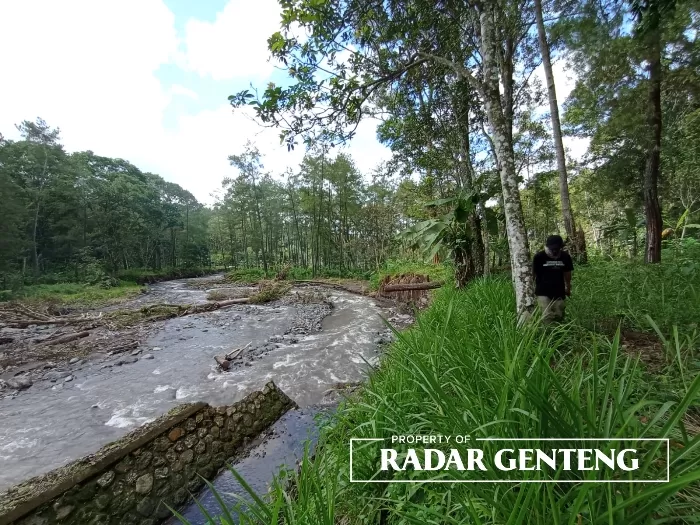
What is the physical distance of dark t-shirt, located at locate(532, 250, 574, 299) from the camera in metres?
3.56

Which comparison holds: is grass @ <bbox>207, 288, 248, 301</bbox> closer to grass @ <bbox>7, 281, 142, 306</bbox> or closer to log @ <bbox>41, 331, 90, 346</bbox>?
grass @ <bbox>7, 281, 142, 306</bbox>

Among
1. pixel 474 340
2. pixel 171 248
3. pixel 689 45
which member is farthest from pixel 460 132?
pixel 171 248

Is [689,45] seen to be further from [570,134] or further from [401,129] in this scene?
[570,134]

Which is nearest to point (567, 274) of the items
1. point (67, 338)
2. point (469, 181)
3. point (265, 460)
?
point (265, 460)

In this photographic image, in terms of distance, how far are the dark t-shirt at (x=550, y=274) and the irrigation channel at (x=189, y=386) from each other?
210 centimetres

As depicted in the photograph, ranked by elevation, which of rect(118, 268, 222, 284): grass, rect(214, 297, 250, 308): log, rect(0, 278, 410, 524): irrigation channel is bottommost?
rect(0, 278, 410, 524): irrigation channel

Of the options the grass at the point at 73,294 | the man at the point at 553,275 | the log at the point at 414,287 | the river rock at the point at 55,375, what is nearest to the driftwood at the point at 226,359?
the river rock at the point at 55,375

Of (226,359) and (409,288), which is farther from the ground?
(409,288)

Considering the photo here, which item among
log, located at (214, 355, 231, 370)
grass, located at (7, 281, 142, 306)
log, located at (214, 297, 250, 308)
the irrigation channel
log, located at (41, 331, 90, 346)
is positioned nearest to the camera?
the irrigation channel

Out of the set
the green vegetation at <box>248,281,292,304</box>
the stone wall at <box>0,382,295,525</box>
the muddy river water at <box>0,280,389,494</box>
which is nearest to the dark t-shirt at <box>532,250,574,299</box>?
the muddy river water at <box>0,280,389,494</box>

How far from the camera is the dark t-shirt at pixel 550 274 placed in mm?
3564

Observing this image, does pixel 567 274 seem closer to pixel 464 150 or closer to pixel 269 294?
pixel 464 150

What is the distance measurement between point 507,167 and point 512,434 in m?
3.01

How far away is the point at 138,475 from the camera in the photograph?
100 inches
